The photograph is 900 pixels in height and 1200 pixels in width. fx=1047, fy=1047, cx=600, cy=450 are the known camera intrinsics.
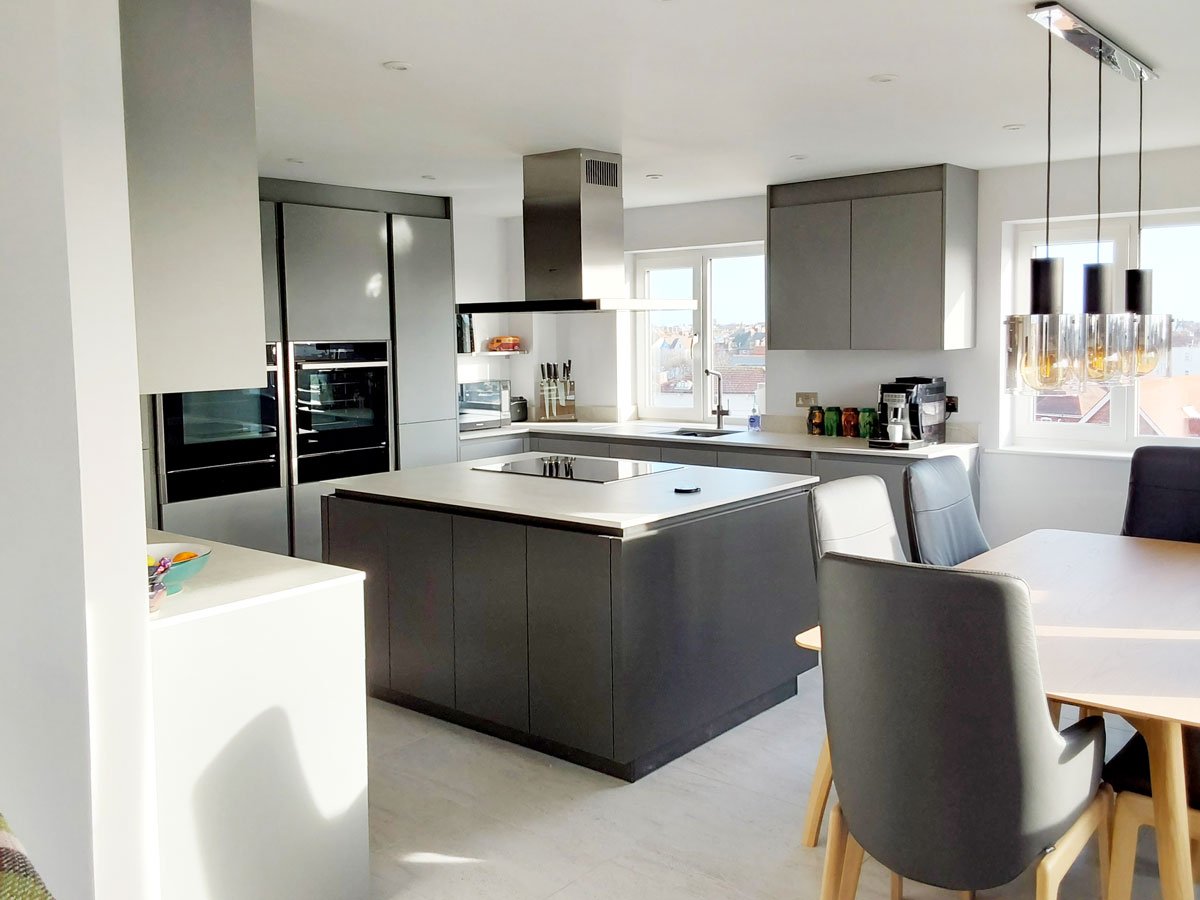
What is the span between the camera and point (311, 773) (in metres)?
2.44

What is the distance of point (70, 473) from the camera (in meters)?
1.84

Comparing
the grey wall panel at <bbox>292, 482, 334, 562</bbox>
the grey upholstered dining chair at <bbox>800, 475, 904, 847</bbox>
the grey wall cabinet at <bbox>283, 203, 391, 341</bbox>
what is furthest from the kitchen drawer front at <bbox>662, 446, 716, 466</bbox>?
the grey upholstered dining chair at <bbox>800, 475, 904, 847</bbox>

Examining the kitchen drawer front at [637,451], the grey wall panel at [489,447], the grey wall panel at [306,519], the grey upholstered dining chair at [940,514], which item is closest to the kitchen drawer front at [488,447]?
the grey wall panel at [489,447]

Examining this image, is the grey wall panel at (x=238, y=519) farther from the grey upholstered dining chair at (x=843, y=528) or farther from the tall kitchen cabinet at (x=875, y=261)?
the grey upholstered dining chair at (x=843, y=528)

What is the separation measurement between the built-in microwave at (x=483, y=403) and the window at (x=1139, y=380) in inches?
122

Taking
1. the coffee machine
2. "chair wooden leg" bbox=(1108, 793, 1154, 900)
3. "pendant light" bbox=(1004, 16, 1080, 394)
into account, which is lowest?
"chair wooden leg" bbox=(1108, 793, 1154, 900)

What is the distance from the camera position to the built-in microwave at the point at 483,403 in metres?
6.60

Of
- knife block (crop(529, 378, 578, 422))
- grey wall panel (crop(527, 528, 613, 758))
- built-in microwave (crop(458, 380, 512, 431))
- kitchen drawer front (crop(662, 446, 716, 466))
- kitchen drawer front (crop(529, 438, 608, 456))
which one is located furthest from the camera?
knife block (crop(529, 378, 578, 422))

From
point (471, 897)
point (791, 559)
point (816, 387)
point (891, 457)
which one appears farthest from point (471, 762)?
point (816, 387)

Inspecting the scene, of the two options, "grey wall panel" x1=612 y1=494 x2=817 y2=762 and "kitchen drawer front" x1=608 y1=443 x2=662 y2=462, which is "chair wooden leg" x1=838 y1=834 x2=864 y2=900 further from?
"kitchen drawer front" x1=608 y1=443 x2=662 y2=462

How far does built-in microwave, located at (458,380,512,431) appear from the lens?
6602 mm

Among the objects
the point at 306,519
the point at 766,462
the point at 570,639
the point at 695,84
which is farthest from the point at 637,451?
the point at 695,84

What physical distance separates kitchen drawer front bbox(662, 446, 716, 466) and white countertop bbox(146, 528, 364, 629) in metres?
3.30

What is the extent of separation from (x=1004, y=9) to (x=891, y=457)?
280 centimetres
